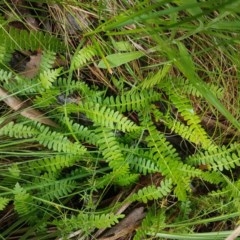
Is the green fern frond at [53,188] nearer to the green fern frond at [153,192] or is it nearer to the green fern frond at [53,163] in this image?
the green fern frond at [53,163]

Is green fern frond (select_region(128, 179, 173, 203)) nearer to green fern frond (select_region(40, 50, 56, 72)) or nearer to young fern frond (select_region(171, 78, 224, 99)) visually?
young fern frond (select_region(171, 78, 224, 99))

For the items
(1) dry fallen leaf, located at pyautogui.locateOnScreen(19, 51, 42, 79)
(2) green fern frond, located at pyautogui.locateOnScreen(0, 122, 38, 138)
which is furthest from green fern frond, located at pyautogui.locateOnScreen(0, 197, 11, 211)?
(1) dry fallen leaf, located at pyautogui.locateOnScreen(19, 51, 42, 79)

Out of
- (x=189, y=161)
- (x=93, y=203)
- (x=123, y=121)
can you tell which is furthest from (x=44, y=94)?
(x=189, y=161)

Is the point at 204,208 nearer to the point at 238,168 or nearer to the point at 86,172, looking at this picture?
the point at 238,168

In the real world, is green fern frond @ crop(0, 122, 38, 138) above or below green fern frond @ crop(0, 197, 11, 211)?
above

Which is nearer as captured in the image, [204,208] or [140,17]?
[140,17]

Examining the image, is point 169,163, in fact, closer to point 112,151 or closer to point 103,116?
point 112,151
